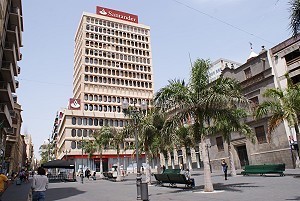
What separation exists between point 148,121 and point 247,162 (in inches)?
715

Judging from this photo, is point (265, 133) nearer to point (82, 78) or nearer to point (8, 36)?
point (8, 36)

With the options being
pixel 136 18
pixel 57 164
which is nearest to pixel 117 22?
pixel 136 18

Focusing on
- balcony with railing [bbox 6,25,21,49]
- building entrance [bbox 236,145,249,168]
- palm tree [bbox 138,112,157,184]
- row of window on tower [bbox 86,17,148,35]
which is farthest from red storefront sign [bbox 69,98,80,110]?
palm tree [bbox 138,112,157,184]

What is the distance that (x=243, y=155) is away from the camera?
36094mm

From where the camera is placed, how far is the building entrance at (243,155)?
117ft

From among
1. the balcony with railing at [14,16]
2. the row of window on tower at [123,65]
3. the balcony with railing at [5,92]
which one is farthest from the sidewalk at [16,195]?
the row of window on tower at [123,65]

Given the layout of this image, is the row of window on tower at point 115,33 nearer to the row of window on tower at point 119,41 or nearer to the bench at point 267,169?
the row of window on tower at point 119,41

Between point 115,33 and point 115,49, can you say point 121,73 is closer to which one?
point 115,49

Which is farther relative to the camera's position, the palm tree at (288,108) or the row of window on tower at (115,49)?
the row of window on tower at (115,49)

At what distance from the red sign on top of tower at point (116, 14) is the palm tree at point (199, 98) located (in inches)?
3101

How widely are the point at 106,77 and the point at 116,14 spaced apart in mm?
25504

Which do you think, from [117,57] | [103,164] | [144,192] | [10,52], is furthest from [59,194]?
[117,57]

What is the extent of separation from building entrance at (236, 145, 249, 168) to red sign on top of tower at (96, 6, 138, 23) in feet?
225

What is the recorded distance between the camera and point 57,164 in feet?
129
